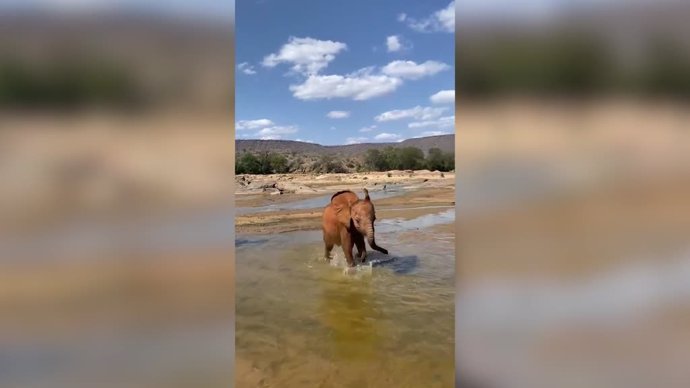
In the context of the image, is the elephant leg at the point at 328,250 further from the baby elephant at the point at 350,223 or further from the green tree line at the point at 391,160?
the green tree line at the point at 391,160

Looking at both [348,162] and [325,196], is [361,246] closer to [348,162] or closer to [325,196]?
[325,196]

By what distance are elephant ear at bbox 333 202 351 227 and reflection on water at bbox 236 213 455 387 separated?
45cm

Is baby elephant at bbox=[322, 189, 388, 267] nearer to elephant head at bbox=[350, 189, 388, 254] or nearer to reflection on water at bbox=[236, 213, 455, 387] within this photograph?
elephant head at bbox=[350, 189, 388, 254]

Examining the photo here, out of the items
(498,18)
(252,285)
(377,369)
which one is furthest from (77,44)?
(252,285)

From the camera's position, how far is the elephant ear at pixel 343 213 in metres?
3.90

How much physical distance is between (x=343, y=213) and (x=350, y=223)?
0.15 m

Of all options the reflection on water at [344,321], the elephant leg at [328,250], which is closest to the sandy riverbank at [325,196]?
the elephant leg at [328,250]

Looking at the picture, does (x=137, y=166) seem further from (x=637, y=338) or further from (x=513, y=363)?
(x=637, y=338)

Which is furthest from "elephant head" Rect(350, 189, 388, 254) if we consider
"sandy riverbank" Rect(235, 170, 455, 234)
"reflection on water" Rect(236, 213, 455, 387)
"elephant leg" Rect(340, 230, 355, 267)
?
"sandy riverbank" Rect(235, 170, 455, 234)

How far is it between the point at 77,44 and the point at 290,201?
8.18 m

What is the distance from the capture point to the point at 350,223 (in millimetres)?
3875

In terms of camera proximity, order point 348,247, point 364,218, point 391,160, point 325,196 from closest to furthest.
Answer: point 364,218
point 348,247
point 325,196
point 391,160

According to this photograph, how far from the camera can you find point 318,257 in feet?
14.9

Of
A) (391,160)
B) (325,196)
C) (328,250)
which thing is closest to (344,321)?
(328,250)
